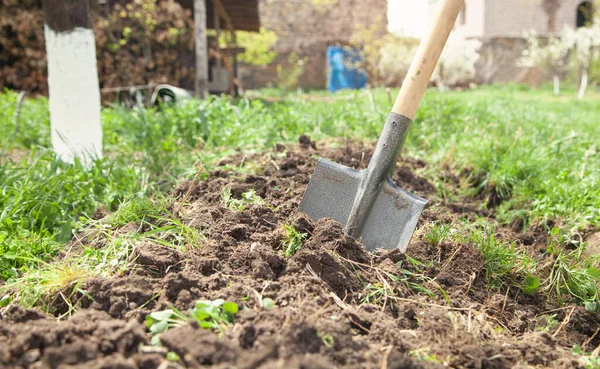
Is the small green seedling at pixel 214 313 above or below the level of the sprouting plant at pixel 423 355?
above

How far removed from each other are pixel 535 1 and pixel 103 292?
79.3 ft

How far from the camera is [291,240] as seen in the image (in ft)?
6.72

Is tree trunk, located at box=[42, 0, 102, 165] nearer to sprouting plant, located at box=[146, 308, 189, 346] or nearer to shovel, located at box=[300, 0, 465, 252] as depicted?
shovel, located at box=[300, 0, 465, 252]

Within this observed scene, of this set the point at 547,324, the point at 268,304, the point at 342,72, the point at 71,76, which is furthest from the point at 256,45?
the point at 268,304

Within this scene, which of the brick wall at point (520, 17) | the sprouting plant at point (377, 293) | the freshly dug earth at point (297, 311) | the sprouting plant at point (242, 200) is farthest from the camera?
the brick wall at point (520, 17)

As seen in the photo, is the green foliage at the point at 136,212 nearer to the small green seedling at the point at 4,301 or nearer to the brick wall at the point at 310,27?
the small green seedling at the point at 4,301

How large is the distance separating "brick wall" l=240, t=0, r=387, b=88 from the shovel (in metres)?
17.3

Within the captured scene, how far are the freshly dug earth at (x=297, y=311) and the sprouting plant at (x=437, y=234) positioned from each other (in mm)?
33

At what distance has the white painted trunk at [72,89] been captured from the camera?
3.48 meters

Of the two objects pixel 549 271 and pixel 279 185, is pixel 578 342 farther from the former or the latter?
pixel 279 185

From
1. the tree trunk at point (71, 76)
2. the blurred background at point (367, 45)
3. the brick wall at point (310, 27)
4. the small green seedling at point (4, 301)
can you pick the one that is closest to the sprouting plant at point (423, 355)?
the small green seedling at point (4, 301)

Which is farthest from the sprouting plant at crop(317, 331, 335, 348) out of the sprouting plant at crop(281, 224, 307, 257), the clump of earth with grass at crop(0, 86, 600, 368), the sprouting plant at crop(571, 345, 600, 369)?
the sprouting plant at crop(571, 345, 600, 369)

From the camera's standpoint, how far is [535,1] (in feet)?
71.6

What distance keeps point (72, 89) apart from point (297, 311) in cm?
273
